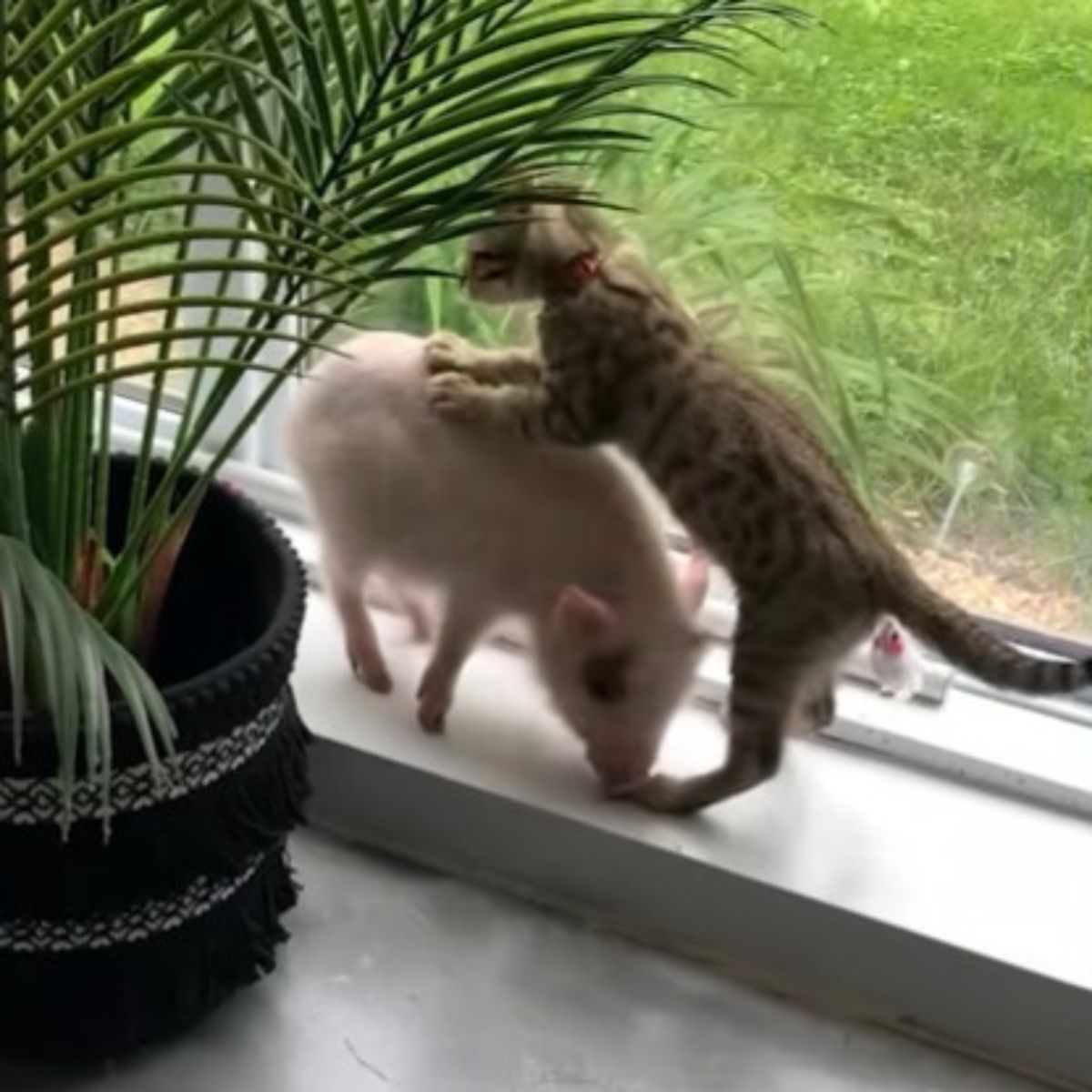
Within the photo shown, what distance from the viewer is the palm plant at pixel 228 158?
806 mm

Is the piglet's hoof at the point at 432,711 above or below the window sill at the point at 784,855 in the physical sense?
above

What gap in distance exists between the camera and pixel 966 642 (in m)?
1.08

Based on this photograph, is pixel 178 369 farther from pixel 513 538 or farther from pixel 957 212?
pixel 957 212

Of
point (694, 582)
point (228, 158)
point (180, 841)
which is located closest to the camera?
point (228, 158)

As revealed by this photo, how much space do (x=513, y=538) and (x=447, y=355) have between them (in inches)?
4.3

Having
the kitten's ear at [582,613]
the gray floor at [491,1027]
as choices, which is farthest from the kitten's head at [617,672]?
the gray floor at [491,1027]

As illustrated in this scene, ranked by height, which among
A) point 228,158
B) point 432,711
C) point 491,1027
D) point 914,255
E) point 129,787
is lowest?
point 491,1027

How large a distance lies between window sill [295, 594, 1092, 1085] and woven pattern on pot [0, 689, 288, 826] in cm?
27

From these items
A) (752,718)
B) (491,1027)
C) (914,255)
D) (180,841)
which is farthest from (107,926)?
(914,255)

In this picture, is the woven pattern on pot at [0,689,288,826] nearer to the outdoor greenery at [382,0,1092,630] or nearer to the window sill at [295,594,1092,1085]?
the window sill at [295,594,1092,1085]

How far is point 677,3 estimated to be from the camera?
3.68ft

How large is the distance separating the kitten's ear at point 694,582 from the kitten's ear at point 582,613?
5cm

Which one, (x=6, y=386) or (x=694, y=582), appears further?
(x=694, y=582)

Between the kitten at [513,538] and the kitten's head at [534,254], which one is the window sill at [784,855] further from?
the kitten's head at [534,254]
